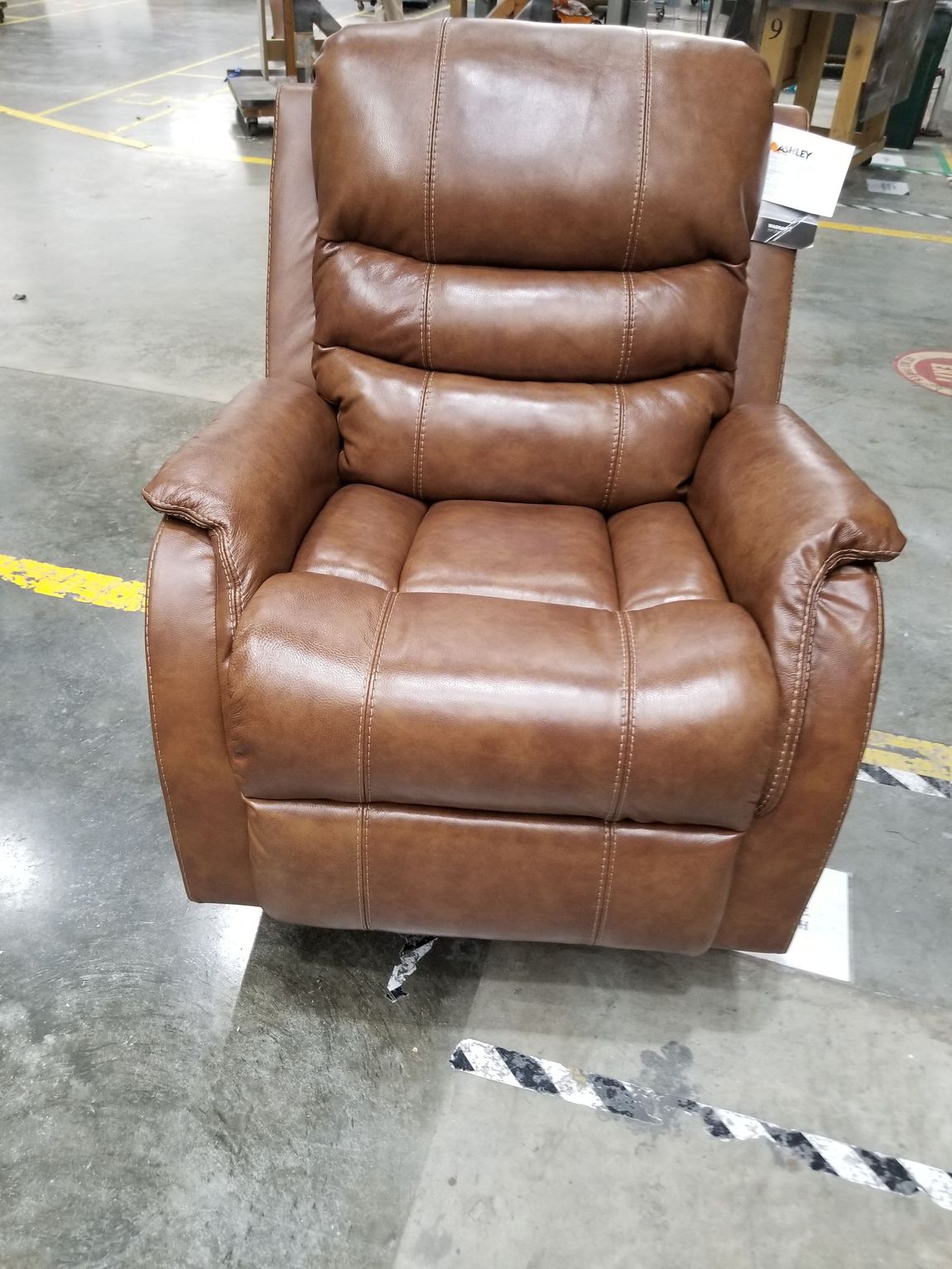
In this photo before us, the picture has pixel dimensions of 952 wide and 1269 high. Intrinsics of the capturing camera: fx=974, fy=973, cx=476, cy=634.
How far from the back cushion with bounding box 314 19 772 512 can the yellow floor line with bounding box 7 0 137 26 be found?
8528 mm

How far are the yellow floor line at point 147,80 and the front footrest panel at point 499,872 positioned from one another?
5.95 metres

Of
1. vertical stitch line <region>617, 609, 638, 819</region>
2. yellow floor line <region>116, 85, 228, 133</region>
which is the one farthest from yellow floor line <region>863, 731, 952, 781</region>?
yellow floor line <region>116, 85, 228, 133</region>

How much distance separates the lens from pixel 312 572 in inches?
54.1

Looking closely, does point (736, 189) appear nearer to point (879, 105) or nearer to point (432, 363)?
point (432, 363)

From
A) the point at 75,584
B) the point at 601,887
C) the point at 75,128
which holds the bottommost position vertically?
the point at 75,584

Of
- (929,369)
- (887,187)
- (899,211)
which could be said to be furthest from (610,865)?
(887,187)

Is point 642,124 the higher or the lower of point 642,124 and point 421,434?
the higher

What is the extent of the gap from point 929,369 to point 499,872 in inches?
109

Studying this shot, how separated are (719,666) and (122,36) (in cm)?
874

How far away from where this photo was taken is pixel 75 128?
17.9ft

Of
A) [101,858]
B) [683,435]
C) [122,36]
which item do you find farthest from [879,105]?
[122,36]

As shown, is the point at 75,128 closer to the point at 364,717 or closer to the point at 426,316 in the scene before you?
Result: the point at 426,316

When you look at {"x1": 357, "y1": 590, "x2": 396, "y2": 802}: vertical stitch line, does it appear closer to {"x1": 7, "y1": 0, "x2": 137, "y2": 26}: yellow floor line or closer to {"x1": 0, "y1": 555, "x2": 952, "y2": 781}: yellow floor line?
{"x1": 0, "y1": 555, "x2": 952, "y2": 781}: yellow floor line

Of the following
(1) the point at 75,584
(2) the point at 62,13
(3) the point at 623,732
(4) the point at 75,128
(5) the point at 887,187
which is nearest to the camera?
(3) the point at 623,732
